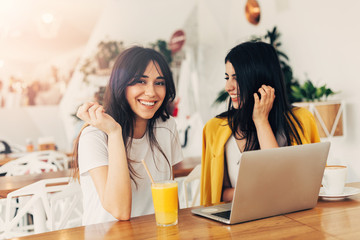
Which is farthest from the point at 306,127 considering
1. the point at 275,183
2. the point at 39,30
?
the point at 39,30

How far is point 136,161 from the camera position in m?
1.57

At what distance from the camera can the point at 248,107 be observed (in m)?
Answer: 1.70

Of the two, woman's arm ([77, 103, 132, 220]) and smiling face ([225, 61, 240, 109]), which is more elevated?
smiling face ([225, 61, 240, 109])

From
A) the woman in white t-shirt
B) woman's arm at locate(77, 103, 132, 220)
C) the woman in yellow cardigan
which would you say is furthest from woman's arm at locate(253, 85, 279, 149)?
woman's arm at locate(77, 103, 132, 220)

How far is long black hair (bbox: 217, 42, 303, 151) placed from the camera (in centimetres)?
168

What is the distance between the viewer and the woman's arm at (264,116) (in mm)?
1603

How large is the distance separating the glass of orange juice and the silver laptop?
12cm

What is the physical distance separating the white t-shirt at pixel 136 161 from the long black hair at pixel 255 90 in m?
0.30


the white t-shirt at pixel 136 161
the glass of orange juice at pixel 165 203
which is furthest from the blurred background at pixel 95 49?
the glass of orange juice at pixel 165 203

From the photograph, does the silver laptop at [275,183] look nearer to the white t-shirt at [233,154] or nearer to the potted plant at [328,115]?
the white t-shirt at [233,154]

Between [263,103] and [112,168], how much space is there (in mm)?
712

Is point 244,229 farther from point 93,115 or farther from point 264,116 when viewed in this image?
point 264,116

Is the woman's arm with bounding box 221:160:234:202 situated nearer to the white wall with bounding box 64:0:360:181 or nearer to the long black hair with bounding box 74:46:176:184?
the long black hair with bounding box 74:46:176:184

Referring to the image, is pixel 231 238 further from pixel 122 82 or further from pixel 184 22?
pixel 184 22
